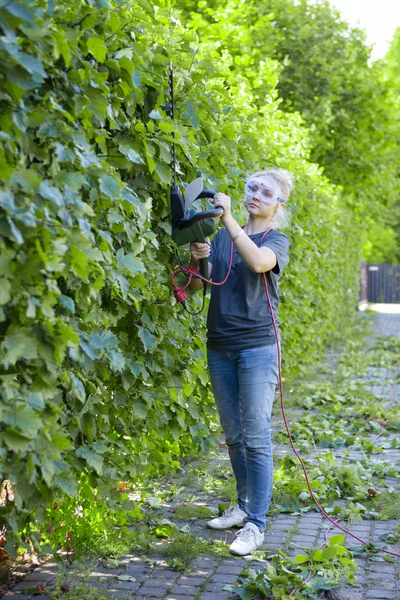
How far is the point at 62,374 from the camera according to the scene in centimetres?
327

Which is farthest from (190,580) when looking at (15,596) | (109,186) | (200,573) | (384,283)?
(384,283)

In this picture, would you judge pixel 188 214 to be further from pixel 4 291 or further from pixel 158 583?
pixel 158 583

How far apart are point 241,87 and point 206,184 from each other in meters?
3.69

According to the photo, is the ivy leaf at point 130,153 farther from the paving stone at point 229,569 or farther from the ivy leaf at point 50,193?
the paving stone at point 229,569

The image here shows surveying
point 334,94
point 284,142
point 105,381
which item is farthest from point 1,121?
point 334,94

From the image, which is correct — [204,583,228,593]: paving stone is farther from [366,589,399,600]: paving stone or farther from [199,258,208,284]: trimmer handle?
[199,258,208,284]: trimmer handle

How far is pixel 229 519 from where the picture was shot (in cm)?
492

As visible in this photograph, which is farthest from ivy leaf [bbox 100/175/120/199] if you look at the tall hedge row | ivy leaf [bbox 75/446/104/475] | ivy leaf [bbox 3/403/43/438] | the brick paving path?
the brick paving path

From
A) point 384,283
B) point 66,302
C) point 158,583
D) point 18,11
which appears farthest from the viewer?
point 384,283

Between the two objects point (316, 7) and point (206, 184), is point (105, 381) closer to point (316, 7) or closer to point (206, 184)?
point (206, 184)

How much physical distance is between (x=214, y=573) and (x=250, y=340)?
1.20m

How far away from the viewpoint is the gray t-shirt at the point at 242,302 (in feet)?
15.0

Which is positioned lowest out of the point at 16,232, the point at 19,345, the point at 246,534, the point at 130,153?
the point at 246,534

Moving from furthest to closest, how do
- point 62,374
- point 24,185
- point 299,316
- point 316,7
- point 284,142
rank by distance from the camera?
1. point 316,7
2. point 299,316
3. point 284,142
4. point 62,374
5. point 24,185
